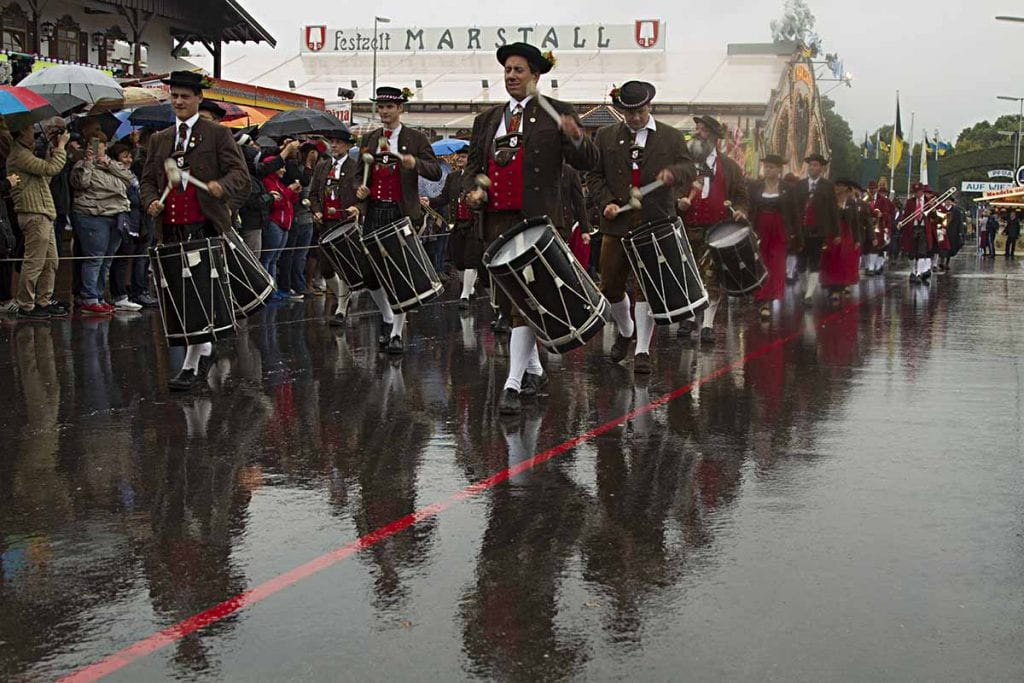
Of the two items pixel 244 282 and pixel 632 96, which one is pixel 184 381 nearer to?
pixel 244 282

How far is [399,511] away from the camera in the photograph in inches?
219

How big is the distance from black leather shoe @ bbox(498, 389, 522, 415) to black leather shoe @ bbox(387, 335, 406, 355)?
9.55ft

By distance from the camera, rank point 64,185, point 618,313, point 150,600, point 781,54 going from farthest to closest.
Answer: point 781,54 → point 64,185 → point 618,313 → point 150,600

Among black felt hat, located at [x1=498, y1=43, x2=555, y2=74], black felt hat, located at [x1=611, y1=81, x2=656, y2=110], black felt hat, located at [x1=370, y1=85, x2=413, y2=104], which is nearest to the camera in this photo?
black felt hat, located at [x1=498, y1=43, x2=555, y2=74]

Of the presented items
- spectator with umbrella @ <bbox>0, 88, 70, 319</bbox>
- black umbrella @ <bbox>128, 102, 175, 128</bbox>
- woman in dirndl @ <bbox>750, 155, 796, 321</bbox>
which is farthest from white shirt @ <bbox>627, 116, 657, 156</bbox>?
black umbrella @ <bbox>128, 102, 175, 128</bbox>

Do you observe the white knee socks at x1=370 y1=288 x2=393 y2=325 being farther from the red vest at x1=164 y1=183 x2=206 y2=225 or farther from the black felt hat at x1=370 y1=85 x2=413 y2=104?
the red vest at x1=164 y1=183 x2=206 y2=225

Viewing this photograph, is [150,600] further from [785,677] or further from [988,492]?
[988,492]

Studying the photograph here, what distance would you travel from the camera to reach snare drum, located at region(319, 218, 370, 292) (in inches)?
444

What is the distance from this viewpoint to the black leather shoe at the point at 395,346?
35.5 ft

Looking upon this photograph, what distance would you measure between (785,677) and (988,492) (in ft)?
8.55

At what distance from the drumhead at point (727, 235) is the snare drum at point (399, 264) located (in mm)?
3210

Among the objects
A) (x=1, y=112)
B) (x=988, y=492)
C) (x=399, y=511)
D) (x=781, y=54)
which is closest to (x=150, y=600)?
(x=399, y=511)

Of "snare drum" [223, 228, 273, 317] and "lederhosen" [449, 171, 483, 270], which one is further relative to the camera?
"lederhosen" [449, 171, 483, 270]

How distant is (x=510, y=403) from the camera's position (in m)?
7.87
